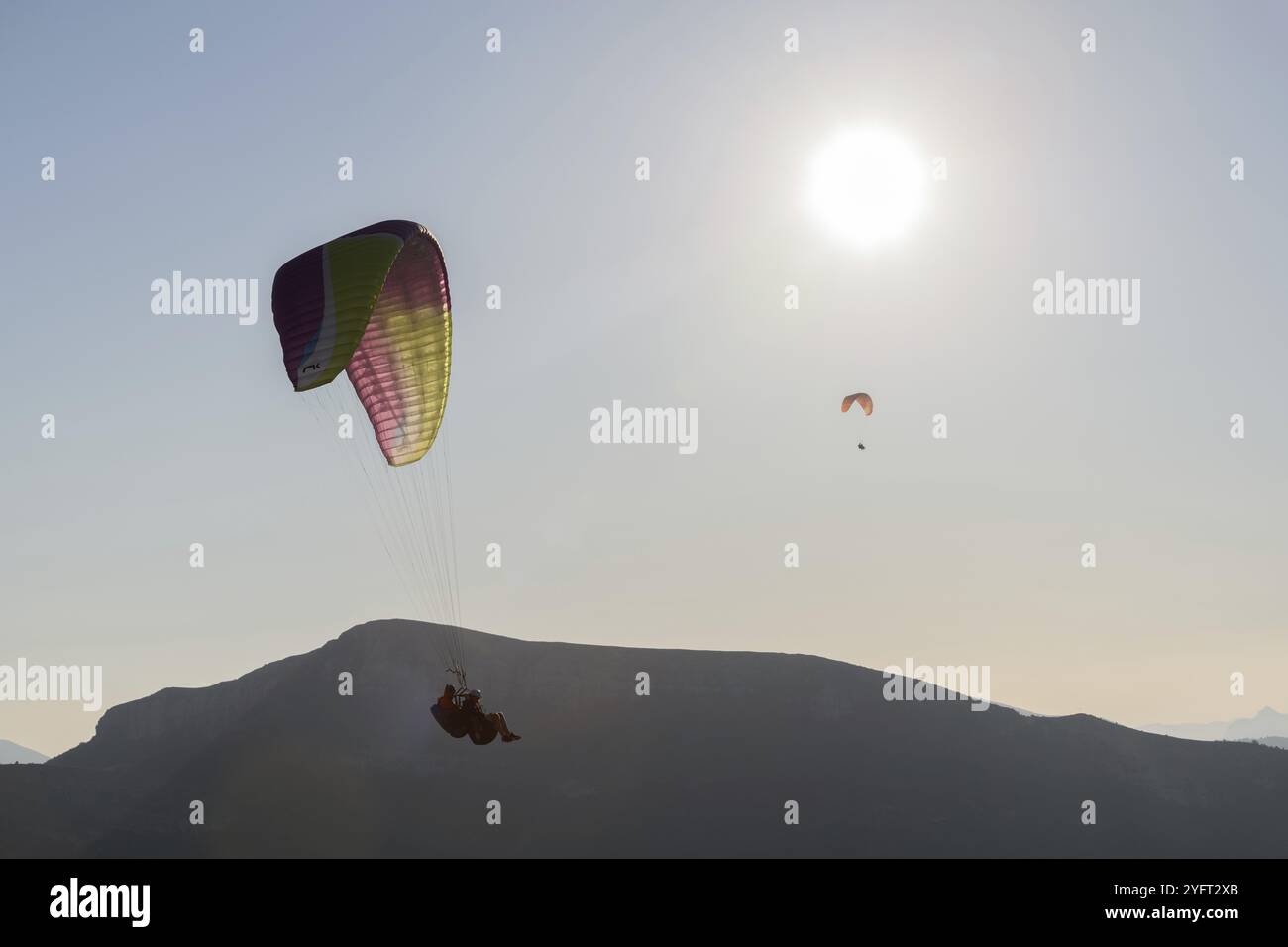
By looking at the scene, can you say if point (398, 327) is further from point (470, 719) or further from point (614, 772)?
point (614, 772)

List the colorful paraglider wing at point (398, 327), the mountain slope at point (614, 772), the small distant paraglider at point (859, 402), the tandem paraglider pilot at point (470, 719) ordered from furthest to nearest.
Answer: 1. the mountain slope at point (614, 772)
2. the small distant paraglider at point (859, 402)
3. the colorful paraglider wing at point (398, 327)
4. the tandem paraglider pilot at point (470, 719)

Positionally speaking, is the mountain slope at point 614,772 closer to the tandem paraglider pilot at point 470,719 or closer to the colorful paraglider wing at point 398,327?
the colorful paraglider wing at point 398,327

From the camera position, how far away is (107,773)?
171000mm

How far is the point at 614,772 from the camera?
17175cm

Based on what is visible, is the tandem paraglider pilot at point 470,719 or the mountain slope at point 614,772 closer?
the tandem paraglider pilot at point 470,719

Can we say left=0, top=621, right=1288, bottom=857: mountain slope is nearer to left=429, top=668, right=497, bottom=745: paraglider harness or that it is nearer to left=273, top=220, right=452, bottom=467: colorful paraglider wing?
left=273, top=220, right=452, bottom=467: colorful paraglider wing

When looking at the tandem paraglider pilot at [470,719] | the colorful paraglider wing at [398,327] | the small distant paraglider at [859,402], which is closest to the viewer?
the tandem paraglider pilot at [470,719]

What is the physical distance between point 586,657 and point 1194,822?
254 feet

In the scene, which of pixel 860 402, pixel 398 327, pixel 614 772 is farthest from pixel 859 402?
pixel 614 772

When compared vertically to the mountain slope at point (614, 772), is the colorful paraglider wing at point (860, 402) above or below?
above

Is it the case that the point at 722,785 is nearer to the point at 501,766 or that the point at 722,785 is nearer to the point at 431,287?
the point at 501,766

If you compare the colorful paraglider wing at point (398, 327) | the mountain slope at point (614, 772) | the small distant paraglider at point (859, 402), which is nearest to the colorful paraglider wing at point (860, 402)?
the small distant paraglider at point (859, 402)

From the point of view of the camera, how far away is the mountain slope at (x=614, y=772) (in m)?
160
